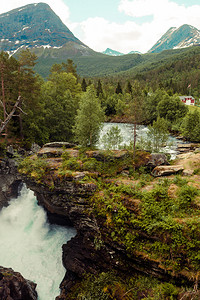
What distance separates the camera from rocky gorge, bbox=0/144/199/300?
11.1 metres

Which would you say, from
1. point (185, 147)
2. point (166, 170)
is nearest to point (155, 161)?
point (166, 170)

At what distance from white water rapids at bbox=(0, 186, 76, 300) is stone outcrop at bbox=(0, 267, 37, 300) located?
1.47 m

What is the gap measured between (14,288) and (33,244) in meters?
5.49

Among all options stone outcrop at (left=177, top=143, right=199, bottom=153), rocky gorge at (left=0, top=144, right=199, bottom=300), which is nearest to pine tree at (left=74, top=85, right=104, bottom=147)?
rocky gorge at (left=0, top=144, right=199, bottom=300)

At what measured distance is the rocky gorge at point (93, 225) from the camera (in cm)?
A: 1113

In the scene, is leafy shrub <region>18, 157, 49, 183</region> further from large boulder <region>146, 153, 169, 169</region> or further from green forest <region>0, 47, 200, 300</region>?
large boulder <region>146, 153, 169, 169</region>

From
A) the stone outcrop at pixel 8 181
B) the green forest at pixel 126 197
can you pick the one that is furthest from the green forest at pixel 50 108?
the stone outcrop at pixel 8 181

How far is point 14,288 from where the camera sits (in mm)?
12422

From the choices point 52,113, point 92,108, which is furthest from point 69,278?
point 52,113

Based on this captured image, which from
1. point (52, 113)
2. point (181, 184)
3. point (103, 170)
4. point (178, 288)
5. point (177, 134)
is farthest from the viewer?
point (177, 134)

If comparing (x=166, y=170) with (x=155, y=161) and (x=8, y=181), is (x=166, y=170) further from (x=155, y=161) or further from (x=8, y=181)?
(x=8, y=181)

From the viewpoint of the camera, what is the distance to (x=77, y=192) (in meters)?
15.1

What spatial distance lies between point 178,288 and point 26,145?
2507 centimetres

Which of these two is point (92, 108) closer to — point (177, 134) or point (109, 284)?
point (109, 284)
